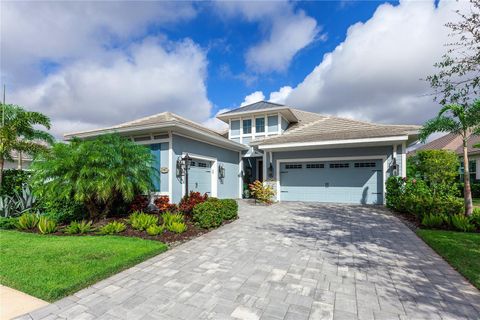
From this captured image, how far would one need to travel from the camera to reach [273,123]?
13.6 m

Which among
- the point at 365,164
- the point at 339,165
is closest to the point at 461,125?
the point at 365,164

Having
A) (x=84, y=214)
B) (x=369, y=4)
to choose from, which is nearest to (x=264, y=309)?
(x=84, y=214)

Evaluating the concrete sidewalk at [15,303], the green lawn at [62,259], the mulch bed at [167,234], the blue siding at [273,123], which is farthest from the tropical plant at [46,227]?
the blue siding at [273,123]

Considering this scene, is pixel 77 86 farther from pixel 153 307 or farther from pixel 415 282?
pixel 415 282

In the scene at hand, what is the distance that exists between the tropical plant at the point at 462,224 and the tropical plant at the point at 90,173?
8825 mm

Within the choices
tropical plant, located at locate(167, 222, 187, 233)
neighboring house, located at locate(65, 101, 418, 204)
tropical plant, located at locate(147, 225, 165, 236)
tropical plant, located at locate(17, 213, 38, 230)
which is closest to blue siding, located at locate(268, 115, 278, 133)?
neighboring house, located at locate(65, 101, 418, 204)

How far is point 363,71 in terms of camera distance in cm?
1148

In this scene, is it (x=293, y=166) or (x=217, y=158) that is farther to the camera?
(x=293, y=166)

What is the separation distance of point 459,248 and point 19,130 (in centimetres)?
1324

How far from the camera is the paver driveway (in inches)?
102

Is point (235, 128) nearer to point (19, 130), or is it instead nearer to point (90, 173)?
point (90, 173)

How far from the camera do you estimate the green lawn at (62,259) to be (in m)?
3.10

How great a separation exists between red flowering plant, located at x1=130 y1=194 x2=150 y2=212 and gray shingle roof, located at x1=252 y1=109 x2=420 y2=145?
6077 mm

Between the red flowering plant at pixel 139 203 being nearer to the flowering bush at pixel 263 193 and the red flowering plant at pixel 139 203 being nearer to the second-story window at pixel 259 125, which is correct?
the flowering bush at pixel 263 193
